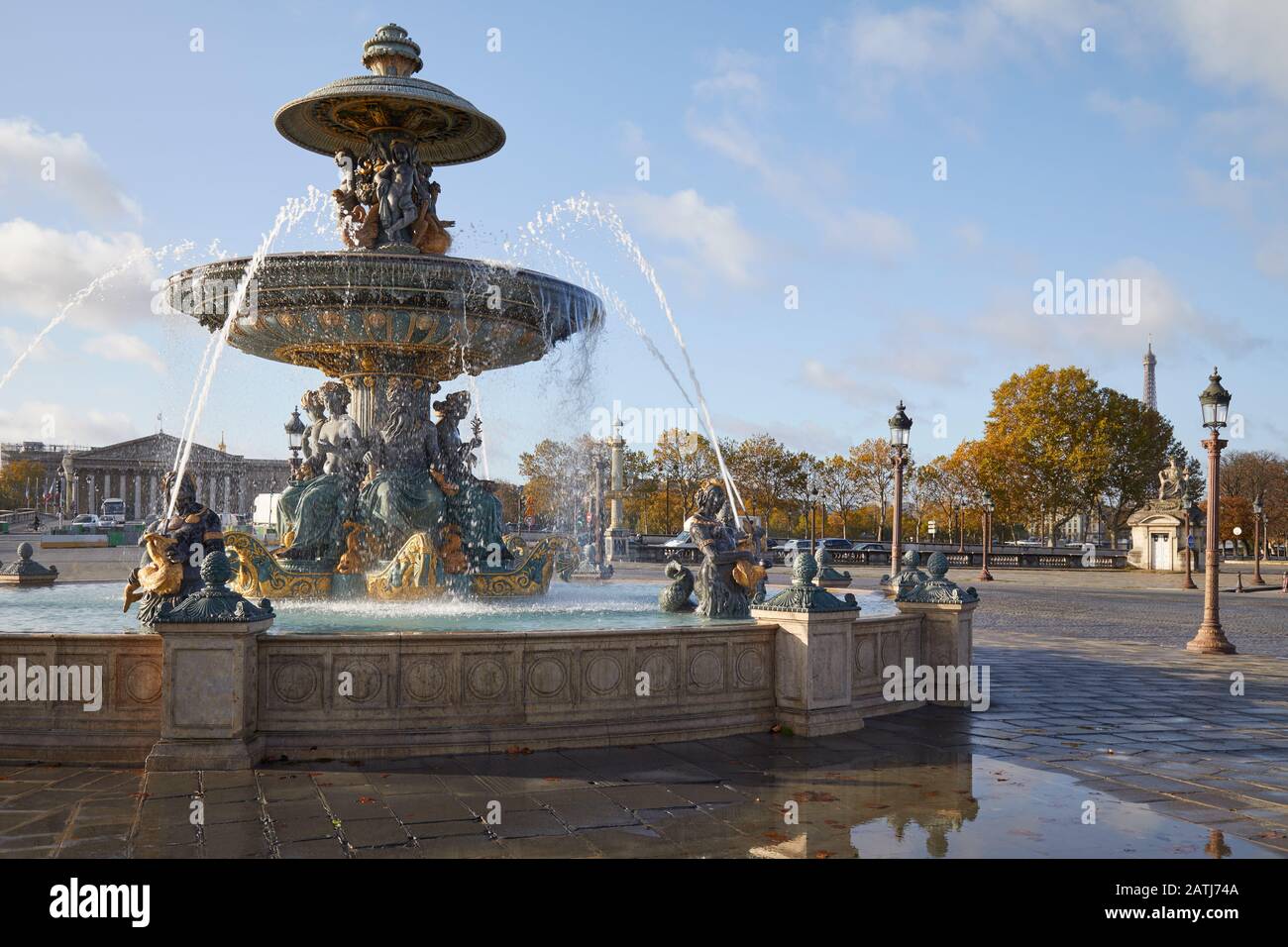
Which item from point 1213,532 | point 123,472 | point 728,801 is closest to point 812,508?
point 1213,532

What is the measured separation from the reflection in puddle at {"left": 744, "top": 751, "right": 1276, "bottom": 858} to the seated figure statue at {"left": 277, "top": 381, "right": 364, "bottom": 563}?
802 cm

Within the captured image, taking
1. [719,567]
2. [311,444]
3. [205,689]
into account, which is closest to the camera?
[205,689]

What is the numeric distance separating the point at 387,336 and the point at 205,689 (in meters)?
6.78

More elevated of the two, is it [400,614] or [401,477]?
[401,477]

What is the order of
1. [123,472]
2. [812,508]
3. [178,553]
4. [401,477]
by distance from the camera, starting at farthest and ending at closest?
1. [123,472]
2. [812,508]
3. [401,477]
4. [178,553]

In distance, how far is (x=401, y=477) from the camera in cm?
1387

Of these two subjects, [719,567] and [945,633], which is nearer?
[945,633]

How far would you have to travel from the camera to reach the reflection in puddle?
241 inches

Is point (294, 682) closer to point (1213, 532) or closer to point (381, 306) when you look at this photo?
point (381, 306)

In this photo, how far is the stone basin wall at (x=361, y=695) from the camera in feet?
25.4

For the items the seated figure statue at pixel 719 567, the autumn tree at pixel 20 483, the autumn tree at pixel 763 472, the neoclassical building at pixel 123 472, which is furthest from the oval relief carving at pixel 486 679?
the autumn tree at pixel 20 483

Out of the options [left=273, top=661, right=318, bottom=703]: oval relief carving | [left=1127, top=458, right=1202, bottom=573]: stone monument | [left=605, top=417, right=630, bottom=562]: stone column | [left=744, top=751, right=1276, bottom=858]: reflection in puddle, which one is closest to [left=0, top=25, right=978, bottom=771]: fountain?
[left=273, top=661, right=318, bottom=703]: oval relief carving

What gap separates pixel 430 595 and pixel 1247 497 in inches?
3776
